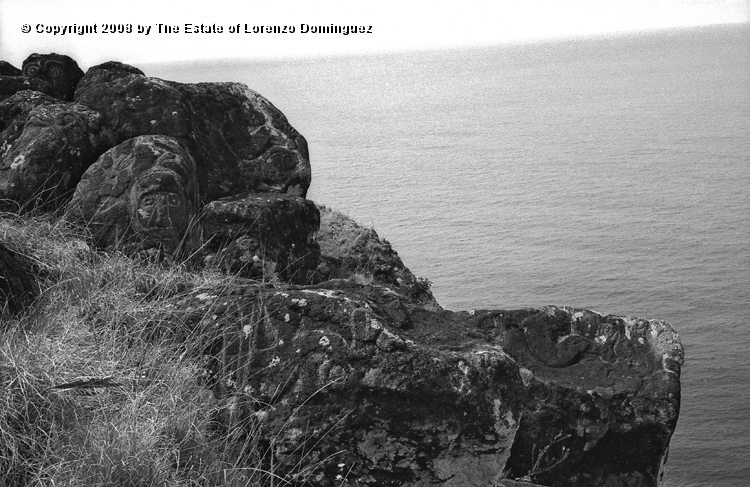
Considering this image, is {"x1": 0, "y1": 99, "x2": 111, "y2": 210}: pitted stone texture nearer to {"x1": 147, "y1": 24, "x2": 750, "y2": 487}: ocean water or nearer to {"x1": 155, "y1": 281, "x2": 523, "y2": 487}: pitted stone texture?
{"x1": 155, "y1": 281, "x2": 523, "y2": 487}: pitted stone texture

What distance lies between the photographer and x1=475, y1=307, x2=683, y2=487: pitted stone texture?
579cm

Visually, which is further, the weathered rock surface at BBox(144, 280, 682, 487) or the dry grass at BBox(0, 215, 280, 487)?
the weathered rock surface at BBox(144, 280, 682, 487)

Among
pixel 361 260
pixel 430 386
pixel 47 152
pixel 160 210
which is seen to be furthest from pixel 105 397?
pixel 361 260

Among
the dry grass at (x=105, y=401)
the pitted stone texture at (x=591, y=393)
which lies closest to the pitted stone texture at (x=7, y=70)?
the dry grass at (x=105, y=401)

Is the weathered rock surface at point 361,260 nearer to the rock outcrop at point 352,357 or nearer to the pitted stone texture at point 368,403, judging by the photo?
the rock outcrop at point 352,357

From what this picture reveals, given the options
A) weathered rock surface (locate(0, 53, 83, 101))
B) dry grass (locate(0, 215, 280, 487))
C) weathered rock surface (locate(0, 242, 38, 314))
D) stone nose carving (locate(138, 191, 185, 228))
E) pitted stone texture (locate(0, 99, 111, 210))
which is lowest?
dry grass (locate(0, 215, 280, 487))

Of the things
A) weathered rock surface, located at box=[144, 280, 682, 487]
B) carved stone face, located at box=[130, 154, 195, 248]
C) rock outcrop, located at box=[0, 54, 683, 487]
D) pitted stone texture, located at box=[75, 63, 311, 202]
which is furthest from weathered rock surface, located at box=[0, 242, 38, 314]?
pitted stone texture, located at box=[75, 63, 311, 202]

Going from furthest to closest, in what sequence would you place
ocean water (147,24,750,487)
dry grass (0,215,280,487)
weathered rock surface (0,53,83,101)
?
ocean water (147,24,750,487)
weathered rock surface (0,53,83,101)
dry grass (0,215,280,487)

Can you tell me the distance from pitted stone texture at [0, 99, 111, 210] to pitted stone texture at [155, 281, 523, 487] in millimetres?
4224

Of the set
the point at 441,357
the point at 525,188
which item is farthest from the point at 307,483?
the point at 525,188

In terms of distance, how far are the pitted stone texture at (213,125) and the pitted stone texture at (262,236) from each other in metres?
0.91

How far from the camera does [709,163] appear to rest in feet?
286

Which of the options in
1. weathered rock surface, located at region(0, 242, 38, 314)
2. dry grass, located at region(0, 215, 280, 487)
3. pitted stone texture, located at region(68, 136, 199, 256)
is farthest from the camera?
pitted stone texture, located at region(68, 136, 199, 256)

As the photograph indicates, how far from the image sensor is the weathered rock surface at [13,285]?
5707 mm
